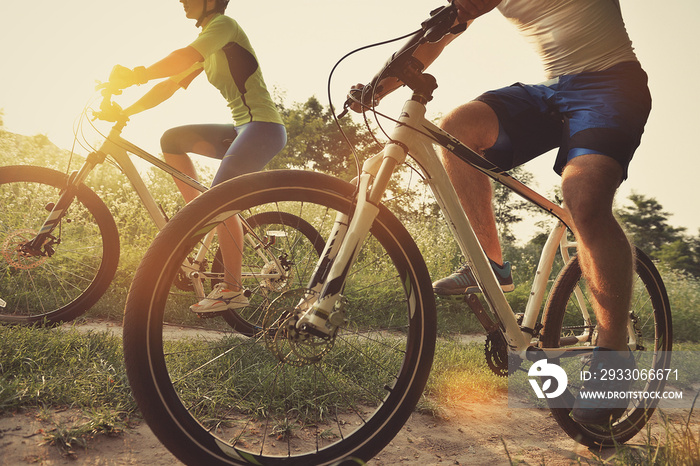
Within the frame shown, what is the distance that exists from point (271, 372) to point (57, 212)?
1997 mm

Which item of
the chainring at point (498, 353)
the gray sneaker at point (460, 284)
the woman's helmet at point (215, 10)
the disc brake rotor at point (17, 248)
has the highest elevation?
the woman's helmet at point (215, 10)

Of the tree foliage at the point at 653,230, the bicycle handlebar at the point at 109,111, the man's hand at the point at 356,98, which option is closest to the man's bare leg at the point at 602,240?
the man's hand at the point at 356,98

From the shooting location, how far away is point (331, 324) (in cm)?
164

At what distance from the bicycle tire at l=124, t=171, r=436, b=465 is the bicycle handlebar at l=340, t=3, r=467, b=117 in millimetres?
426

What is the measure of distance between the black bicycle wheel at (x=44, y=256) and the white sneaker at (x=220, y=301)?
1.06m

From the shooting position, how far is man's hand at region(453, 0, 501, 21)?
5.59 feet

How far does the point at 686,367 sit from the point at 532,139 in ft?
14.4

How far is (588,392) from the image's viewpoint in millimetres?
2102

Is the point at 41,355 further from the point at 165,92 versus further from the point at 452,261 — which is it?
the point at 452,261

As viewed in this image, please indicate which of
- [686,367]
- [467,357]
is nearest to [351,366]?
[467,357]

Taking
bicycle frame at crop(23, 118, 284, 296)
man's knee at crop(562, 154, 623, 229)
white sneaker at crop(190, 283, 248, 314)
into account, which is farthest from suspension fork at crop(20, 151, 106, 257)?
man's knee at crop(562, 154, 623, 229)

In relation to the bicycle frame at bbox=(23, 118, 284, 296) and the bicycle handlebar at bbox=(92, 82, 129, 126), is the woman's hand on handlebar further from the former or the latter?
the bicycle frame at bbox=(23, 118, 284, 296)

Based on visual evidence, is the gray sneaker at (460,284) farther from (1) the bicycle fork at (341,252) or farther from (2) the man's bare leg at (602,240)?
(1) the bicycle fork at (341,252)

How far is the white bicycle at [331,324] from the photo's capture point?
58.9 inches
